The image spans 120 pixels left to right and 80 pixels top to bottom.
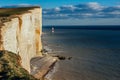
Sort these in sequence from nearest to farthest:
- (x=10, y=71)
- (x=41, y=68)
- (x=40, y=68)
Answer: (x=10, y=71), (x=40, y=68), (x=41, y=68)

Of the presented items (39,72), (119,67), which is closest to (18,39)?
(39,72)

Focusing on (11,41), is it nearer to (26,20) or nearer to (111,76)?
(26,20)

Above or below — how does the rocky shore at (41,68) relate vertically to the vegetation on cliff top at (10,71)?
below

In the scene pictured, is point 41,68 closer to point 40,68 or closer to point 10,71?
point 40,68

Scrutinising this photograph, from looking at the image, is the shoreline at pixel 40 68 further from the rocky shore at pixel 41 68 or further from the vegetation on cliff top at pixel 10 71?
the vegetation on cliff top at pixel 10 71

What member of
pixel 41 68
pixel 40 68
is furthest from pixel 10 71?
pixel 41 68

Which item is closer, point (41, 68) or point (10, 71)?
point (10, 71)

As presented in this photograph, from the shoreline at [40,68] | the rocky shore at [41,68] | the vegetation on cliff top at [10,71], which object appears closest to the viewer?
the vegetation on cliff top at [10,71]

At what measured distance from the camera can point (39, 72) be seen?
36.3m

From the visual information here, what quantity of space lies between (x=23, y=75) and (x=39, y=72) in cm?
2222

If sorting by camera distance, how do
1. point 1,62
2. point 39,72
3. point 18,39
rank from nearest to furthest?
1. point 1,62
2. point 18,39
3. point 39,72

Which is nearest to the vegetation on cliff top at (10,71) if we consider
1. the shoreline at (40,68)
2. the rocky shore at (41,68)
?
the rocky shore at (41,68)

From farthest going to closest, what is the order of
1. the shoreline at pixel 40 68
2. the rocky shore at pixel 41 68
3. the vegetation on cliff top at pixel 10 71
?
the shoreline at pixel 40 68
the rocky shore at pixel 41 68
the vegetation on cliff top at pixel 10 71

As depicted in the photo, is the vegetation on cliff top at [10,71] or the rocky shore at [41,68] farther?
the rocky shore at [41,68]
